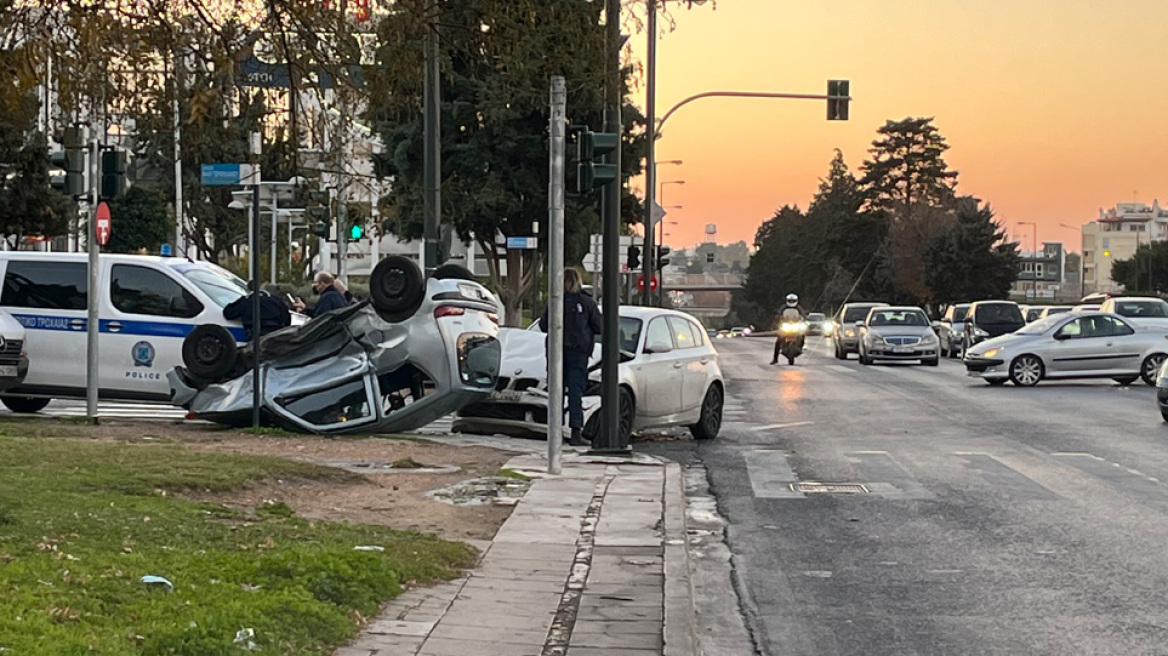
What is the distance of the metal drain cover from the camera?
45.6 feet

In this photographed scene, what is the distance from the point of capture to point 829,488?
1414cm

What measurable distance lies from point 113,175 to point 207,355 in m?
2.34

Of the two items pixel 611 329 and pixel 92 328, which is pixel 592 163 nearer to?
pixel 611 329

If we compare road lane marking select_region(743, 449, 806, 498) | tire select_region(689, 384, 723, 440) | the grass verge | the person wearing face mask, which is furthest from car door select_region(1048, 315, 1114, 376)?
the grass verge

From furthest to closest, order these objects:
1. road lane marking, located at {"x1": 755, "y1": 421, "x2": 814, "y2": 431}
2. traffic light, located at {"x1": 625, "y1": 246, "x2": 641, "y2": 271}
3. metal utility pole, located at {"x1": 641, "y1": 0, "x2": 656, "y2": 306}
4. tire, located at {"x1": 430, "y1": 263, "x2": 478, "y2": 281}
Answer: metal utility pole, located at {"x1": 641, "y1": 0, "x2": 656, "y2": 306} → traffic light, located at {"x1": 625, "y1": 246, "x2": 641, "y2": 271} → road lane marking, located at {"x1": 755, "y1": 421, "x2": 814, "y2": 431} → tire, located at {"x1": 430, "y1": 263, "x2": 478, "y2": 281}

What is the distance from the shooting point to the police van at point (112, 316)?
19188 mm

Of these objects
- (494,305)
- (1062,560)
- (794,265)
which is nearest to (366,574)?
(1062,560)

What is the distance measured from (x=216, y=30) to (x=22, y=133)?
35.2 meters

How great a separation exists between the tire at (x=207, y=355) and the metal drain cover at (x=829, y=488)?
6.41 m

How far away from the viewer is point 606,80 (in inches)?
446

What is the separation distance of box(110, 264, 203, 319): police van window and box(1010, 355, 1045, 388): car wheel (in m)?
17.8

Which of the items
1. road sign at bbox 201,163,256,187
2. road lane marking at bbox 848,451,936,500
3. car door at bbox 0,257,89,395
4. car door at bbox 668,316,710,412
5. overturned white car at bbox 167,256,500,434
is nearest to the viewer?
road lane marking at bbox 848,451,936,500

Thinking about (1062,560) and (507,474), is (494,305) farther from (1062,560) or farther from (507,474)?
(1062,560)

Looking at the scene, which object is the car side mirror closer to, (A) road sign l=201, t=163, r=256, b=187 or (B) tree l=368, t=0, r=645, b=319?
(A) road sign l=201, t=163, r=256, b=187
